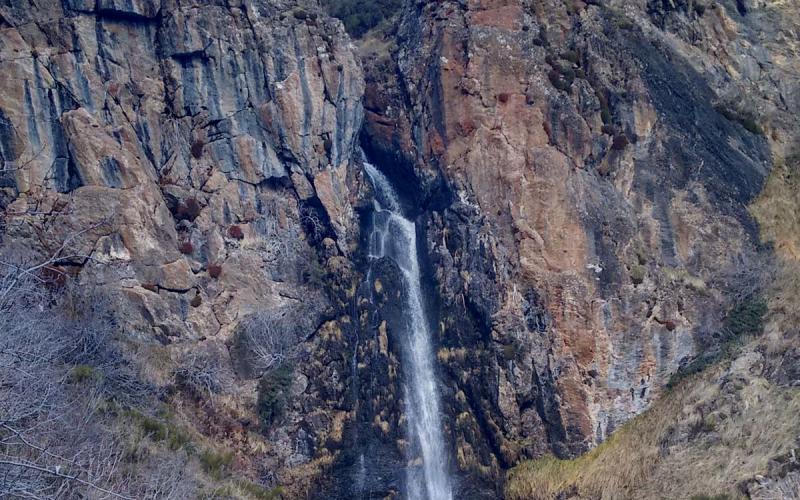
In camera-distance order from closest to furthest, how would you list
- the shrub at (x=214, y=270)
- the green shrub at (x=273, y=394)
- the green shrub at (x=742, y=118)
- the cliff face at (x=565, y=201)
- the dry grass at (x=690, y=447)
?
the dry grass at (x=690, y=447), the green shrub at (x=273, y=394), the cliff face at (x=565, y=201), the shrub at (x=214, y=270), the green shrub at (x=742, y=118)

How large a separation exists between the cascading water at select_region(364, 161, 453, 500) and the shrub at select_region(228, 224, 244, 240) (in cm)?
628

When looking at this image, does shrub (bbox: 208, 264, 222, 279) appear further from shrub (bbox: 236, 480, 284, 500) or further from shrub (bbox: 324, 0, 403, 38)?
shrub (bbox: 324, 0, 403, 38)

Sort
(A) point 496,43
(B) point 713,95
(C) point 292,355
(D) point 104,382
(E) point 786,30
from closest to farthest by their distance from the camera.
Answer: (D) point 104,382
(C) point 292,355
(A) point 496,43
(B) point 713,95
(E) point 786,30

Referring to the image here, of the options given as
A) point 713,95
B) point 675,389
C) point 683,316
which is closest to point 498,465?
point 675,389

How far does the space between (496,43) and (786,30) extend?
1896cm

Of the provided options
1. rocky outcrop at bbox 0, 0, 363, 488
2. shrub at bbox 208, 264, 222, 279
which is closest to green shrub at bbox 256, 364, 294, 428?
rocky outcrop at bbox 0, 0, 363, 488

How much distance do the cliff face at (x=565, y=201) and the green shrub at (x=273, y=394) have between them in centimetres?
708

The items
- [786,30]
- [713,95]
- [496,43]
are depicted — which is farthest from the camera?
[786,30]

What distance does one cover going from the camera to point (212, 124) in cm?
3631

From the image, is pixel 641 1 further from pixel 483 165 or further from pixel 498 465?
pixel 498 465

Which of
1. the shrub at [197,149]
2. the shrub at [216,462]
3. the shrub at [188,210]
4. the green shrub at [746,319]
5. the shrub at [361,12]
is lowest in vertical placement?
the shrub at [216,462]

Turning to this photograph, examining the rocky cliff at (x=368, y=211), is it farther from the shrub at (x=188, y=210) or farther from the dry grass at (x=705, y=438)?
the dry grass at (x=705, y=438)

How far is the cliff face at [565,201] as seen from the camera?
34.0 meters

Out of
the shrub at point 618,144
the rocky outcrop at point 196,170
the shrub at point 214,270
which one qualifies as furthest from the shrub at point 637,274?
the shrub at point 214,270
